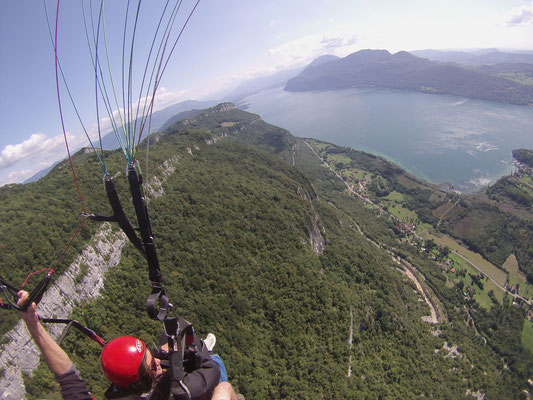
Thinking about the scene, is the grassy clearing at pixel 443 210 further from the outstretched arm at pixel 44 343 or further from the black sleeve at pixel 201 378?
the outstretched arm at pixel 44 343

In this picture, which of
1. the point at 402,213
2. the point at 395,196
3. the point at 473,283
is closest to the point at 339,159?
the point at 395,196

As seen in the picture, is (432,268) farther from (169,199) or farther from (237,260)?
(169,199)

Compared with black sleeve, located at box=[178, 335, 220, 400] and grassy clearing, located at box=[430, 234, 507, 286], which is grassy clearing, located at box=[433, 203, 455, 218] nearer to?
grassy clearing, located at box=[430, 234, 507, 286]

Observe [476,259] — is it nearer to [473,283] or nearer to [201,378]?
[473,283]

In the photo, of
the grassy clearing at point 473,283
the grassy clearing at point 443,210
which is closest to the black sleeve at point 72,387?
the grassy clearing at point 473,283

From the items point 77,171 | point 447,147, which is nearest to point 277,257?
point 77,171

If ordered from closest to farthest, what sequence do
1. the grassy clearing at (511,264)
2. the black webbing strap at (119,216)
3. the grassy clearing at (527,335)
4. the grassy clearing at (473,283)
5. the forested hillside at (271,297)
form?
1. the black webbing strap at (119,216)
2. the forested hillside at (271,297)
3. the grassy clearing at (527,335)
4. the grassy clearing at (473,283)
5. the grassy clearing at (511,264)
